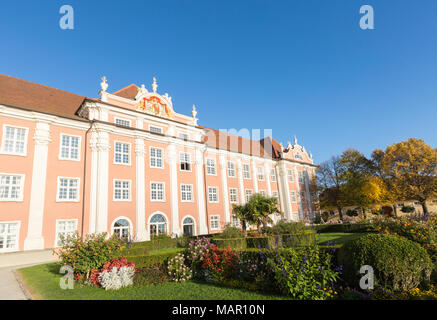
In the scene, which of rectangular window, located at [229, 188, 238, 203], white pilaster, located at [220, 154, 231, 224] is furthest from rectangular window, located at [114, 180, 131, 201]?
rectangular window, located at [229, 188, 238, 203]

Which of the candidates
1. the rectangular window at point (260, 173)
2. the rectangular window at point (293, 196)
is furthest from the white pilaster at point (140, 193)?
the rectangular window at point (293, 196)

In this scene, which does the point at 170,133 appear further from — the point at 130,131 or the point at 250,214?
the point at 250,214

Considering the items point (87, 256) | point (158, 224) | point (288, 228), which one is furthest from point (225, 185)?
point (87, 256)

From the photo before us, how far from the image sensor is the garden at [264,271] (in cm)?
682

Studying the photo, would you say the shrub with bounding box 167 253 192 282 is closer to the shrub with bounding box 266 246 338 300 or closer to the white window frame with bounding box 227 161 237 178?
the shrub with bounding box 266 246 338 300

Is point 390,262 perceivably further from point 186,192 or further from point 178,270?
point 186,192

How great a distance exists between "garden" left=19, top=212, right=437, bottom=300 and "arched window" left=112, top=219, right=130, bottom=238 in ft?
25.2

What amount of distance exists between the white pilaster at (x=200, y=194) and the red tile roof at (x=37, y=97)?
1315 centimetres

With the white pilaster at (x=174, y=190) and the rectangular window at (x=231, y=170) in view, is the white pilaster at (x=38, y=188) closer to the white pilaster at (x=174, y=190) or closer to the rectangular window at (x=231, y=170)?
the white pilaster at (x=174, y=190)

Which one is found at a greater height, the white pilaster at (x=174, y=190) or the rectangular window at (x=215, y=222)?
the white pilaster at (x=174, y=190)

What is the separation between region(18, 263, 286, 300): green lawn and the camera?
8047 millimetres

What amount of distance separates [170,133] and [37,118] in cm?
1191
